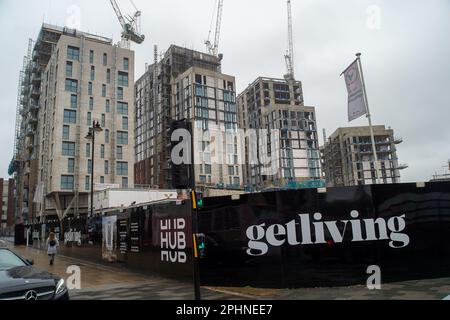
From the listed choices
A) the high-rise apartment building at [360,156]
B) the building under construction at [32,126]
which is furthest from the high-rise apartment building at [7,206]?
the high-rise apartment building at [360,156]

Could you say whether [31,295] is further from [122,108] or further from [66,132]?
[122,108]

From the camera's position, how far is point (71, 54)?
6306 cm

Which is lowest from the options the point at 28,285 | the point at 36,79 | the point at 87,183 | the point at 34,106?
the point at 28,285

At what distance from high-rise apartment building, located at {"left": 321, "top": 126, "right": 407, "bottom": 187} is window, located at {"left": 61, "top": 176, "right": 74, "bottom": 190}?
7973 centimetres

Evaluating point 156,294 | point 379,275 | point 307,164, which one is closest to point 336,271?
point 379,275

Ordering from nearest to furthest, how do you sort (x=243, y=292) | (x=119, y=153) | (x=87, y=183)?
(x=243, y=292) → (x=87, y=183) → (x=119, y=153)

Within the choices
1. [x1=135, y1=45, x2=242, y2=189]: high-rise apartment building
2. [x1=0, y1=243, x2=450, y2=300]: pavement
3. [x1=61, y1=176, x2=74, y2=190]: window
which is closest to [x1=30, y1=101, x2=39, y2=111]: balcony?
[x1=61, y1=176, x2=74, y2=190]: window

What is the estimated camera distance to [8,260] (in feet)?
28.7

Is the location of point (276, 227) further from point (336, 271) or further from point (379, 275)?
point (379, 275)

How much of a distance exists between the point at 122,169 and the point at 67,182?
8.83m

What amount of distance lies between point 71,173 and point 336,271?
184ft

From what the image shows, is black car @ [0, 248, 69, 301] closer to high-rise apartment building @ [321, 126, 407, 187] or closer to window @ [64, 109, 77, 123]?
window @ [64, 109, 77, 123]

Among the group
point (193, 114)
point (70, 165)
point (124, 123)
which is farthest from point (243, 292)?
point (193, 114)

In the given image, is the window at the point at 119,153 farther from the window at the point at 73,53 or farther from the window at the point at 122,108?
the window at the point at 73,53
